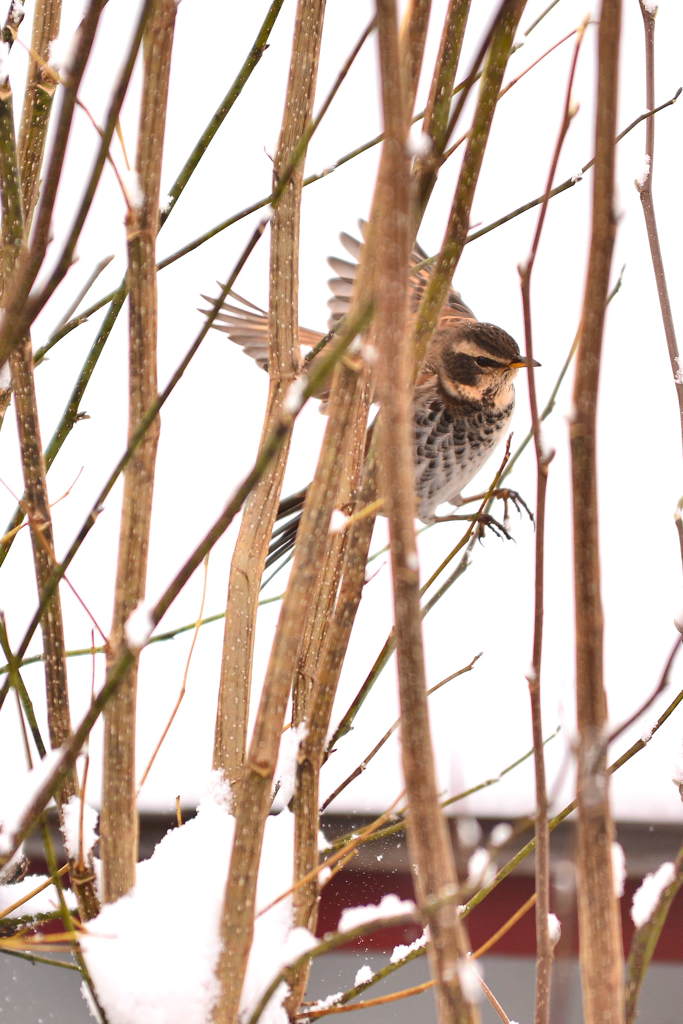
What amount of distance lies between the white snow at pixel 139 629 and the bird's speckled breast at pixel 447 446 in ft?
4.16

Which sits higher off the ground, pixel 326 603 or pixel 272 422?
pixel 272 422

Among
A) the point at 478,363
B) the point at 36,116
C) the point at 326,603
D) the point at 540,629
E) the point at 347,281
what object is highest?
the point at 347,281

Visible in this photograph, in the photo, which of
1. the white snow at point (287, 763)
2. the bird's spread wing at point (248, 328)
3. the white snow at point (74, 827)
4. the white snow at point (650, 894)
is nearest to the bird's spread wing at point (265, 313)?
the bird's spread wing at point (248, 328)

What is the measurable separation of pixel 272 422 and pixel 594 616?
0.45m

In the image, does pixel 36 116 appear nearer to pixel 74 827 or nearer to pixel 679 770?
pixel 74 827

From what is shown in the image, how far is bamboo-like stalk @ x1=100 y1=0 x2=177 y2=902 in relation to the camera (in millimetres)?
644

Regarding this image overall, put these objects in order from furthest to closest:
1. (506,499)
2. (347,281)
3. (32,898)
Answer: (347,281) → (506,499) → (32,898)

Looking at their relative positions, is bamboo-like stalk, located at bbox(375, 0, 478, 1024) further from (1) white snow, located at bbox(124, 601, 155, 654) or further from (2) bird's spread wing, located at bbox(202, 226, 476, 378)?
(2) bird's spread wing, located at bbox(202, 226, 476, 378)

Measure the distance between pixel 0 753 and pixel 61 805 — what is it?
953 mm

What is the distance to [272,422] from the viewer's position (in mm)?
868

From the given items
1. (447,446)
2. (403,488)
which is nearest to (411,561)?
(403,488)

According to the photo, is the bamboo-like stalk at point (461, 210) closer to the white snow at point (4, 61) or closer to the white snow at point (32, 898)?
the white snow at point (4, 61)

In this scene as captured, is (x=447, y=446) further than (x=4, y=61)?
Yes

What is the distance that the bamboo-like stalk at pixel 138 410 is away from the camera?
2.11 feet
